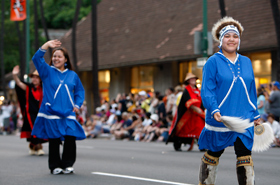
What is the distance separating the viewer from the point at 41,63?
9039mm

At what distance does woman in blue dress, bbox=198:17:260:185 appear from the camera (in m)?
6.00

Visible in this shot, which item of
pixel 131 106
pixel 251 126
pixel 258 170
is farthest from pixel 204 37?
pixel 251 126

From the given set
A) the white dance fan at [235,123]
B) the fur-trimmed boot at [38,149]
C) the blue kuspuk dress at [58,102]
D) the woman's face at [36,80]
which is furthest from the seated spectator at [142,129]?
the white dance fan at [235,123]

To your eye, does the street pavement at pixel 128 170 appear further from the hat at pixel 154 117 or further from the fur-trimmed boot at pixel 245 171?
the hat at pixel 154 117

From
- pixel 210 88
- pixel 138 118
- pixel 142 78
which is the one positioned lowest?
pixel 138 118

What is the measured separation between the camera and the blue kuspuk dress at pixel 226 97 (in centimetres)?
607

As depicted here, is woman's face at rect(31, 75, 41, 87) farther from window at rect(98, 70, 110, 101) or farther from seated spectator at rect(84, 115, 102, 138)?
window at rect(98, 70, 110, 101)

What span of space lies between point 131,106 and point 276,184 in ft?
53.3

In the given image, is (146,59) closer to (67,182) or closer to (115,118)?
(115,118)


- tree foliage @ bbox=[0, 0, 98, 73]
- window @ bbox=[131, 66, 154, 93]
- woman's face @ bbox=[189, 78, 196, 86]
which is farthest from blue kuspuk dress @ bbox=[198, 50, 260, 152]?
tree foliage @ bbox=[0, 0, 98, 73]

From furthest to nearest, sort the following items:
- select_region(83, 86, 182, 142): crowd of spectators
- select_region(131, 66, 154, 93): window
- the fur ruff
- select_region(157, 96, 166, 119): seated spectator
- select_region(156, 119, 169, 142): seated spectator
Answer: select_region(131, 66, 154, 93): window < select_region(157, 96, 166, 119): seated spectator < select_region(83, 86, 182, 142): crowd of spectators < select_region(156, 119, 169, 142): seated spectator < the fur ruff

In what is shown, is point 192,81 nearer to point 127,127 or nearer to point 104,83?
point 127,127

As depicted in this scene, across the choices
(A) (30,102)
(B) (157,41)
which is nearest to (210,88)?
(A) (30,102)

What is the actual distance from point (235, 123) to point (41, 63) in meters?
4.06
